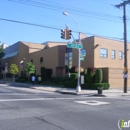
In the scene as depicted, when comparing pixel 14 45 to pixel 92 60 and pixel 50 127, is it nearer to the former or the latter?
pixel 92 60

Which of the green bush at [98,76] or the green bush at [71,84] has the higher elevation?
the green bush at [98,76]

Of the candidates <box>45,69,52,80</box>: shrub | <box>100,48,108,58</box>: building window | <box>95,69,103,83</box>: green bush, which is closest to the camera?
<box>95,69,103,83</box>: green bush

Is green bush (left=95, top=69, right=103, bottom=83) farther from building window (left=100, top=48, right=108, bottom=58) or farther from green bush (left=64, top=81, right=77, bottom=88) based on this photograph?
building window (left=100, top=48, right=108, bottom=58)

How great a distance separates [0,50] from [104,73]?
1820 inches

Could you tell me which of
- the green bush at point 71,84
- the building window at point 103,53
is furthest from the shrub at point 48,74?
the green bush at point 71,84

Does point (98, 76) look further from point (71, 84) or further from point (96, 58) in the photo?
point (96, 58)

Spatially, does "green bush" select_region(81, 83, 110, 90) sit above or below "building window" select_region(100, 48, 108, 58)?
below

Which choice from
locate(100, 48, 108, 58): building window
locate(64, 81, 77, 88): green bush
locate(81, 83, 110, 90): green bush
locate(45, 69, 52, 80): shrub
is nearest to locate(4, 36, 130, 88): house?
locate(100, 48, 108, 58): building window

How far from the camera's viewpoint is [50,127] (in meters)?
7.30

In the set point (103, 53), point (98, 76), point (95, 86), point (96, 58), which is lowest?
point (95, 86)

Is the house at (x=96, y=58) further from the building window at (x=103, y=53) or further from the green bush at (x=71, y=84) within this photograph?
the green bush at (x=71, y=84)

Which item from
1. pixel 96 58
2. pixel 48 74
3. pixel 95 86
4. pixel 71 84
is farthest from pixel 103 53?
pixel 48 74

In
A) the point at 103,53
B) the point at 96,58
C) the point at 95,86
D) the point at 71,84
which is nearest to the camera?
the point at 95,86

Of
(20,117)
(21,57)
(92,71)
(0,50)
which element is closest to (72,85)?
(92,71)
